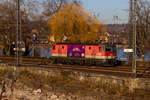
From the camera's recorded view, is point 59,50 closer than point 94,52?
No

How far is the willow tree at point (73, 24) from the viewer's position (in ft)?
127

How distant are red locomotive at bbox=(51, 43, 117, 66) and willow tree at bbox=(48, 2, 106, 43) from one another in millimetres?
10987

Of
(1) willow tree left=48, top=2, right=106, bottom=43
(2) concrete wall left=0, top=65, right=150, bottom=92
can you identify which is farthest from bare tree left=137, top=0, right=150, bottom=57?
(2) concrete wall left=0, top=65, right=150, bottom=92

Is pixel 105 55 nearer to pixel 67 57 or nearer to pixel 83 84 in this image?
pixel 67 57

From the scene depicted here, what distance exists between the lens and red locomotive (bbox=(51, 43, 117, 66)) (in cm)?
2492

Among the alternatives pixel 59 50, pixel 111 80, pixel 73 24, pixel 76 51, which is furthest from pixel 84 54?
pixel 73 24

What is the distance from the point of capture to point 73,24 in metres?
39.1

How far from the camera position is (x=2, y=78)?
24234 millimetres

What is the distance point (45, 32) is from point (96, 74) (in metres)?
28.3

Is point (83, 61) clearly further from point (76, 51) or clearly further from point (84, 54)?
point (76, 51)

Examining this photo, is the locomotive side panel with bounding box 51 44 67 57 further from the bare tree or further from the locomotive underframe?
the bare tree

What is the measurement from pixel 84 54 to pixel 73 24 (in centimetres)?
1416

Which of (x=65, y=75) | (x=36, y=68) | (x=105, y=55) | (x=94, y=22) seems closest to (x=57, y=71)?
(x=65, y=75)

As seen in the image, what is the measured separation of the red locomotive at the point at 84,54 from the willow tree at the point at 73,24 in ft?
36.0
